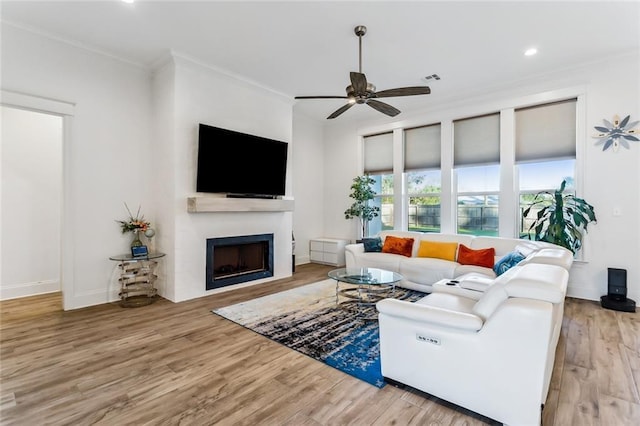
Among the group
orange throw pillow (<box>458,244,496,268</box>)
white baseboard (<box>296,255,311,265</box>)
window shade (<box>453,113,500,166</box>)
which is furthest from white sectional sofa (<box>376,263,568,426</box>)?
white baseboard (<box>296,255,311,265</box>)

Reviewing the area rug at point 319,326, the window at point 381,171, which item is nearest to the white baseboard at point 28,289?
the area rug at point 319,326

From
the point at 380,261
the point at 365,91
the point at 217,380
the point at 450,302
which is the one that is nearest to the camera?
the point at 217,380

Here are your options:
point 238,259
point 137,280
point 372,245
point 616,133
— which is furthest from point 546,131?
point 137,280

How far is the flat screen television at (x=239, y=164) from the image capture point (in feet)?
13.9

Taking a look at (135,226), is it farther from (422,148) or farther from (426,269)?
(422,148)

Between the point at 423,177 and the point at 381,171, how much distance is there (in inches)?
36.0

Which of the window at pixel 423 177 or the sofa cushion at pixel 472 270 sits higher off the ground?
the window at pixel 423 177

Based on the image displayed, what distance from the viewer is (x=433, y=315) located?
6.12 ft

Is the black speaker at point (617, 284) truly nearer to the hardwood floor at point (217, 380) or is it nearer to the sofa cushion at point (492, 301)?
the hardwood floor at point (217, 380)

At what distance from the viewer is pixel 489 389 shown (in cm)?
173

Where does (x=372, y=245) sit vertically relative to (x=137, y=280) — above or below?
above

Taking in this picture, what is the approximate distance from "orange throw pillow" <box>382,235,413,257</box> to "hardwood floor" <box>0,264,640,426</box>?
2.28 meters

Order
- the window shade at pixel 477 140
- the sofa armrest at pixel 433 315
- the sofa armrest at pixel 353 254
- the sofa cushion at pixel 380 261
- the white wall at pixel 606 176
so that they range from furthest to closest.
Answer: the sofa armrest at pixel 353 254 < the window shade at pixel 477 140 < the sofa cushion at pixel 380 261 < the white wall at pixel 606 176 < the sofa armrest at pixel 433 315

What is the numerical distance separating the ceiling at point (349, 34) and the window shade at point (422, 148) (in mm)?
1257
